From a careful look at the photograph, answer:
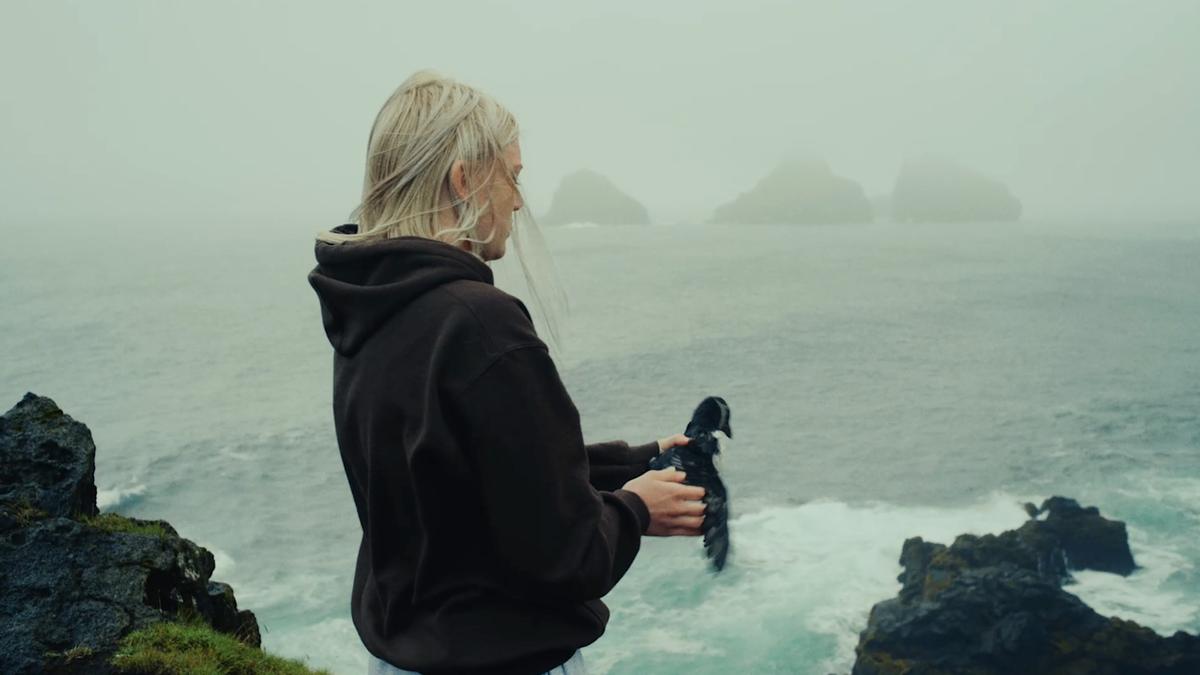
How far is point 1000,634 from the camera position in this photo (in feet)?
73.2

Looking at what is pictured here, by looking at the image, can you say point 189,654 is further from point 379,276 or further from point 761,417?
point 761,417

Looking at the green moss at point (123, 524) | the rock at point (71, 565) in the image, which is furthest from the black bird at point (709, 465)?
the green moss at point (123, 524)

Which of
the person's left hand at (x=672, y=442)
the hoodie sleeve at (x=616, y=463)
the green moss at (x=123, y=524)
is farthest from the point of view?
the green moss at (x=123, y=524)

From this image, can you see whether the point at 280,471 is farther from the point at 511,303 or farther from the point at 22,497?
the point at 511,303

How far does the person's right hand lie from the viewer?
1.98 metres

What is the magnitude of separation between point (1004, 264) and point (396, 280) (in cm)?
12773

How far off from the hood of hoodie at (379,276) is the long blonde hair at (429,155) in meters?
0.04

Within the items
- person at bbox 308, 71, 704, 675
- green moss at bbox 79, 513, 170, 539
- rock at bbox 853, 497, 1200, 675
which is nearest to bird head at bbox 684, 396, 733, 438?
person at bbox 308, 71, 704, 675

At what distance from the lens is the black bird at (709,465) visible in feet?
6.88

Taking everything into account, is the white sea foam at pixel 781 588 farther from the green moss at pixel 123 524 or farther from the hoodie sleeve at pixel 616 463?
the hoodie sleeve at pixel 616 463

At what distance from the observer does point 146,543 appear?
6.88 metres

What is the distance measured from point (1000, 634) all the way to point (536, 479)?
77.9ft

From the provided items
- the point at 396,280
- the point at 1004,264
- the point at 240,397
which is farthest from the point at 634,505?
the point at 1004,264

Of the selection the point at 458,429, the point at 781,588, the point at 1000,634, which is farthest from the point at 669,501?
the point at 781,588
